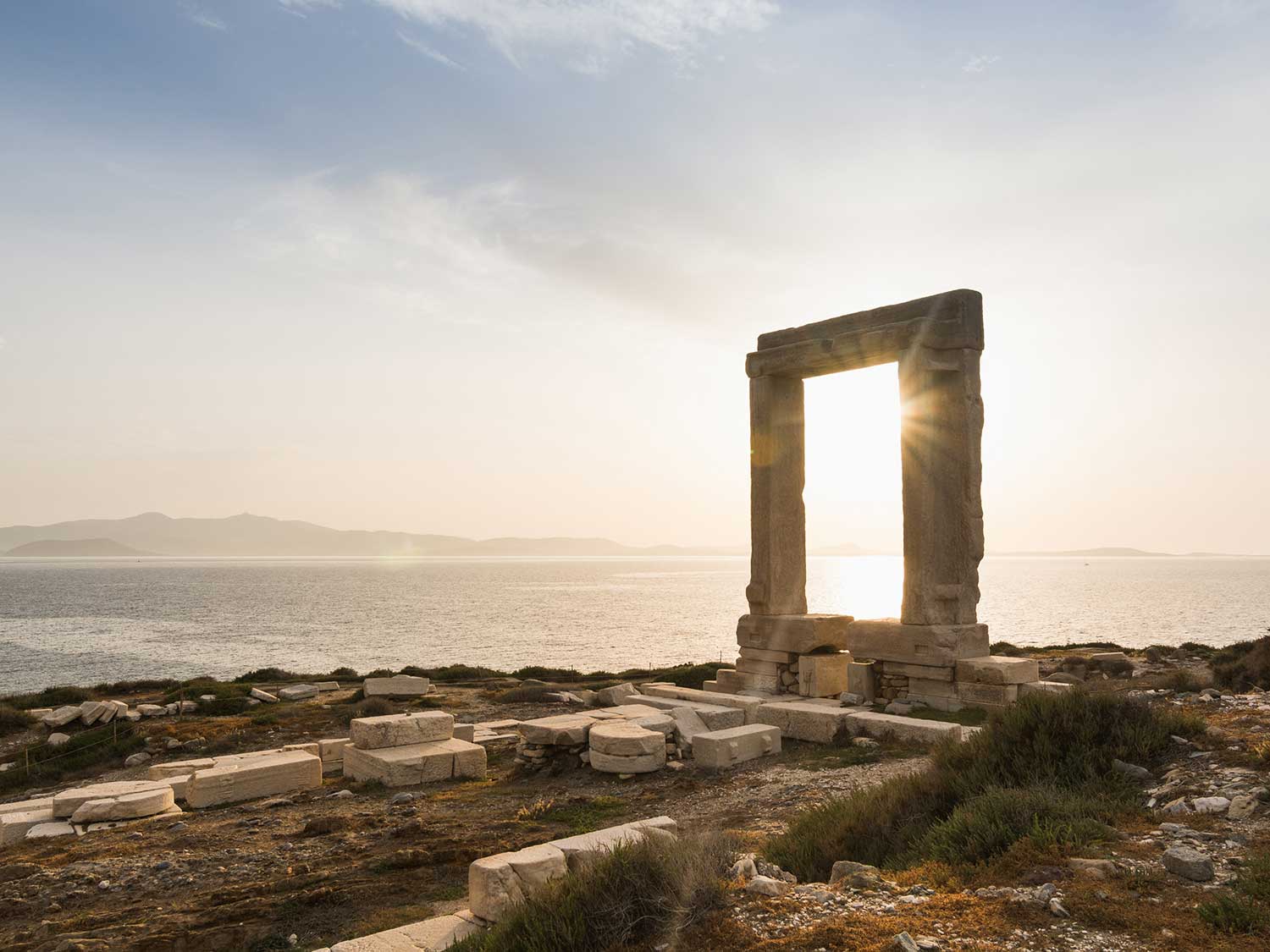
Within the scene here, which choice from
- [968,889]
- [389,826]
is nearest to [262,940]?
[389,826]

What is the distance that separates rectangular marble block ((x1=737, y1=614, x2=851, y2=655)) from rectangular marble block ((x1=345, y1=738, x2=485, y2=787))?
515cm

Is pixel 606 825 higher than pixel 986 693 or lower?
lower

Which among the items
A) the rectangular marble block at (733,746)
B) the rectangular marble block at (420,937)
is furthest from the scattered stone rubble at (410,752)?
the rectangular marble block at (420,937)

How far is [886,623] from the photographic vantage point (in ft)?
41.8

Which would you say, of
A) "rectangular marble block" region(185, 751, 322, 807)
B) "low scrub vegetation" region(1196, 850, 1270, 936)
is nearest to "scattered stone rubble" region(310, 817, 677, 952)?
"low scrub vegetation" region(1196, 850, 1270, 936)

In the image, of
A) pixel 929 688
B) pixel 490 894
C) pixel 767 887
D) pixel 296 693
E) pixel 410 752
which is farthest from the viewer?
pixel 296 693

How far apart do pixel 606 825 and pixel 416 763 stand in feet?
10.7

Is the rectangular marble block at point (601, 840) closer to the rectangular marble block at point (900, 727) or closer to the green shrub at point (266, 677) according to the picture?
the rectangular marble block at point (900, 727)

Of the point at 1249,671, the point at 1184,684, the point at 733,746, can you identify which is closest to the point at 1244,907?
the point at 733,746

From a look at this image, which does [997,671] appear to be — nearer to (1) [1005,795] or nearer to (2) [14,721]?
(1) [1005,795]

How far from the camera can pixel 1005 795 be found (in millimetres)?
5406

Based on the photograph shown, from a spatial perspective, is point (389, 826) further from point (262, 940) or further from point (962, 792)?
point (962, 792)

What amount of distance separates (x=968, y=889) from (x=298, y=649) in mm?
48187

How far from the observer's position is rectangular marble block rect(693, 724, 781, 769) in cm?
989
